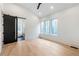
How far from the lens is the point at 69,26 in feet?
18.5

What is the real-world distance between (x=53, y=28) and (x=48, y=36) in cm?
87

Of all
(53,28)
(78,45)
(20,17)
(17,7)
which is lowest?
(78,45)

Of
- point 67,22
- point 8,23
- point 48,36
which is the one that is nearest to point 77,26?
point 67,22

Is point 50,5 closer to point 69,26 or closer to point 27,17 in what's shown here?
point 69,26

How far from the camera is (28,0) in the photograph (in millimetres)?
2104

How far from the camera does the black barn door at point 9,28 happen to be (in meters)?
6.38

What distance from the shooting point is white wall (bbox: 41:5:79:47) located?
17.0 feet

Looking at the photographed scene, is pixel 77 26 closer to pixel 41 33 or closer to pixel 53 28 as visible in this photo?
pixel 53 28

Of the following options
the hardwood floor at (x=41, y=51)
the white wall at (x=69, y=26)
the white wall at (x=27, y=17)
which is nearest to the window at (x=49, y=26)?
the white wall at (x=27, y=17)

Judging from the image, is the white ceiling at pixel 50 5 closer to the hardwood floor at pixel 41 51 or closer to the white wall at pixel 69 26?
the white wall at pixel 69 26

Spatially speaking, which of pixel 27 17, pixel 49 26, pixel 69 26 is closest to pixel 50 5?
pixel 69 26

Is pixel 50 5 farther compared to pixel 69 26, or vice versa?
pixel 50 5

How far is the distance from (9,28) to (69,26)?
372 cm

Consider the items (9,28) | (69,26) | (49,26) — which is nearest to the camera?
(69,26)
